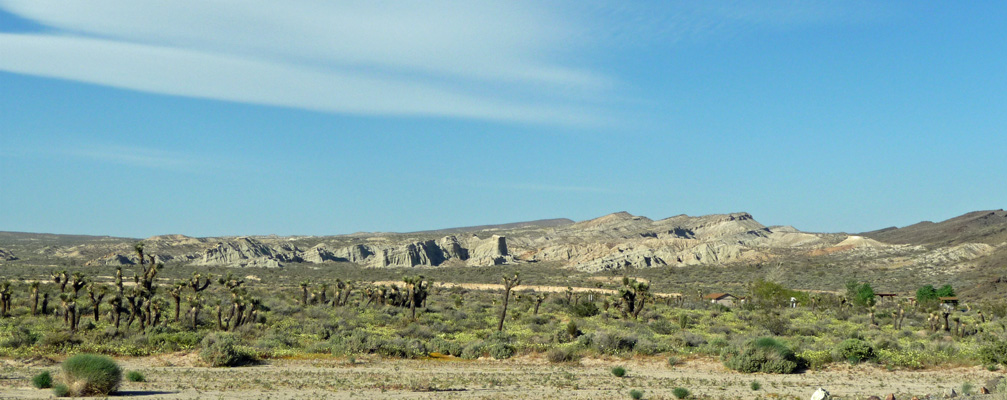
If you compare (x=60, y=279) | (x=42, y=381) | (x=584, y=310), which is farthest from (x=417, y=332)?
(x=60, y=279)

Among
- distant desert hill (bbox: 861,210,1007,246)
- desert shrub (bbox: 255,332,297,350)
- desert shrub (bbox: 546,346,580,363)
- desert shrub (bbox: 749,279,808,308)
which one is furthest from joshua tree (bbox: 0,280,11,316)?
distant desert hill (bbox: 861,210,1007,246)

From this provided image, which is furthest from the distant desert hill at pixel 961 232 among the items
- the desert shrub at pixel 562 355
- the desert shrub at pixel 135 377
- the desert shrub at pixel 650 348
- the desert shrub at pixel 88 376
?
the desert shrub at pixel 88 376

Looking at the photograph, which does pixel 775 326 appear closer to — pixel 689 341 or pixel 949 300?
pixel 689 341

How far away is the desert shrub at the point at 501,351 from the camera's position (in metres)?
30.5

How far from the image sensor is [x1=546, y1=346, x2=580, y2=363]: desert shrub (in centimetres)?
2966

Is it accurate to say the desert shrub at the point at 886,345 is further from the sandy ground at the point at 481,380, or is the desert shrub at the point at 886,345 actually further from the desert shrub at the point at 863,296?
the desert shrub at the point at 863,296

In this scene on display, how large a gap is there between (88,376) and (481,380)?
1135 centimetres

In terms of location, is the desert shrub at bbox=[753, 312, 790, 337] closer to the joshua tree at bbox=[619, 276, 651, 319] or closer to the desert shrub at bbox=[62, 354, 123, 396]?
the joshua tree at bbox=[619, 276, 651, 319]

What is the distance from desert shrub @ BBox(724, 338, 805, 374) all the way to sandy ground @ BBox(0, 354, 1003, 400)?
58 cm

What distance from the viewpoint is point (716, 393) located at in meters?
21.8

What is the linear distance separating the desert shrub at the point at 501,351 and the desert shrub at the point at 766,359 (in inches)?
348

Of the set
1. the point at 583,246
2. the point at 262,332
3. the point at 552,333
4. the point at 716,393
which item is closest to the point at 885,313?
the point at 552,333

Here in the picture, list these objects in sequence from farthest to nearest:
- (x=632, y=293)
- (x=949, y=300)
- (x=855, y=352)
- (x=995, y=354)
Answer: (x=949, y=300)
(x=632, y=293)
(x=855, y=352)
(x=995, y=354)

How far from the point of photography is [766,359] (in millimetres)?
26672
